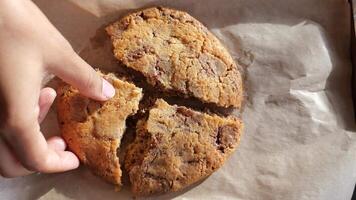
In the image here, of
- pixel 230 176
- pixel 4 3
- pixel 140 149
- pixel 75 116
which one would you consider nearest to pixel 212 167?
pixel 230 176

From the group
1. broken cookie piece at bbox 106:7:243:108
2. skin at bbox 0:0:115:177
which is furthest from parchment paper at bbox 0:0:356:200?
skin at bbox 0:0:115:177

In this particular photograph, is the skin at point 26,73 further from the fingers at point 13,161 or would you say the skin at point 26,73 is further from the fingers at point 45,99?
the fingers at point 45,99

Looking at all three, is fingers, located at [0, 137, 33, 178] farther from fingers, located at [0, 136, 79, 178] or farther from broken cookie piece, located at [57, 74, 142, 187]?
broken cookie piece, located at [57, 74, 142, 187]

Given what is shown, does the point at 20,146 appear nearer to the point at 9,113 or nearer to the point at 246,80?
the point at 9,113

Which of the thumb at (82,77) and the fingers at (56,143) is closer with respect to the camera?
the thumb at (82,77)

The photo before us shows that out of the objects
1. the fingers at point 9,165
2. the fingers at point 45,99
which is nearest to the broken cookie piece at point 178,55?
the fingers at point 45,99
